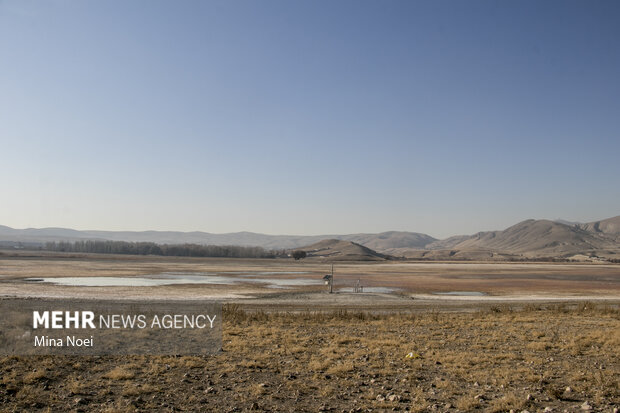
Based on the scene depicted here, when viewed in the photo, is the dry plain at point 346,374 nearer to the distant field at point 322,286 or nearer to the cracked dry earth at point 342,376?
the cracked dry earth at point 342,376

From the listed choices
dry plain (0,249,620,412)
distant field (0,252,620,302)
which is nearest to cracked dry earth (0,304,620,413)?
dry plain (0,249,620,412)

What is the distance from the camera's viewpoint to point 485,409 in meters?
9.59

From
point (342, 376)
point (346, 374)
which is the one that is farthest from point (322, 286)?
point (342, 376)

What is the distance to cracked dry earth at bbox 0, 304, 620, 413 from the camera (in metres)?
9.88

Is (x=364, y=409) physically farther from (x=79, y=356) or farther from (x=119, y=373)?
(x=79, y=356)

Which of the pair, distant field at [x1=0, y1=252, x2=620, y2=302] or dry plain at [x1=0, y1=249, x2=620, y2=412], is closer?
dry plain at [x1=0, y1=249, x2=620, y2=412]

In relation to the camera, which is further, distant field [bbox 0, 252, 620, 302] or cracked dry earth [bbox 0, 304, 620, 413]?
distant field [bbox 0, 252, 620, 302]

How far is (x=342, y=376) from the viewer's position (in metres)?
12.2

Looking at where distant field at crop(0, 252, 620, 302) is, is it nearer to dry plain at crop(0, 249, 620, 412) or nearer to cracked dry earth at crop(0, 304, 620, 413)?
dry plain at crop(0, 249, 620, 412)

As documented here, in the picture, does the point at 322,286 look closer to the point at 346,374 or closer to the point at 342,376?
the point at 346,374

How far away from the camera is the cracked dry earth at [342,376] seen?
9.88m

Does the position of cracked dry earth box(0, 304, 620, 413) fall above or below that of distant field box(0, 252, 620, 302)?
above

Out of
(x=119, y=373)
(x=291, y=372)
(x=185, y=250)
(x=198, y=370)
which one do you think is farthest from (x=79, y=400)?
(x=185, y=250)

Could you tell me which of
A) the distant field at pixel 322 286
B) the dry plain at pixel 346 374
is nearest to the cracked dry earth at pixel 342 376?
the dry plain at pixel 346 374
